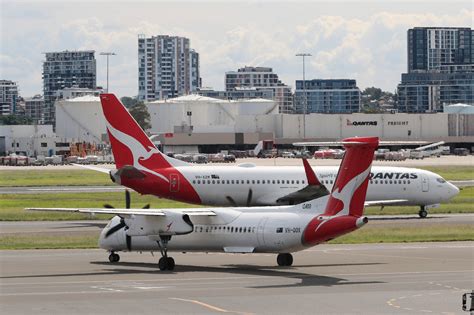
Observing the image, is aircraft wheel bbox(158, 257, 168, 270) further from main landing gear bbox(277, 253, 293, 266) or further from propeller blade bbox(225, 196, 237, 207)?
propeller blade bbox(225, 196, 237, 207)

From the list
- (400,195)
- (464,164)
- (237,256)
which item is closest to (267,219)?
(237,256)

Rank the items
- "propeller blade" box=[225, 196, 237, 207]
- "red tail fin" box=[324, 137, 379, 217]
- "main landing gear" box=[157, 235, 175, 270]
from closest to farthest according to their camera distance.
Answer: "red tail fin" box=[324, 137, 379, 217] < "main landing gear" box=[157, 235, 175, 270] < "propeller blade" box=[225, 196, 237, 207]

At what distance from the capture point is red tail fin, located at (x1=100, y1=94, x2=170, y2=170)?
69625 millimetres

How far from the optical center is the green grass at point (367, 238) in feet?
195

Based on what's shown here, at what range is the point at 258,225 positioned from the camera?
155ft

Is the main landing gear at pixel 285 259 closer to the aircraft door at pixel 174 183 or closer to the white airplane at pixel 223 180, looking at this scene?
the white airplane at pixel 223 180

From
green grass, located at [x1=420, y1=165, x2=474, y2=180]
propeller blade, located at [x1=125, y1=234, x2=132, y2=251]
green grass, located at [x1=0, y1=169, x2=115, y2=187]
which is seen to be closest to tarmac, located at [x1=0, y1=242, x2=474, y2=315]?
propeller blade, located at [x1=125, y1=234, x2=132, y2=251]

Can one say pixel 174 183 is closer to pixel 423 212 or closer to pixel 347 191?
pixel 423 212

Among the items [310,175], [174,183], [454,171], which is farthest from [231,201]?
[454,171]

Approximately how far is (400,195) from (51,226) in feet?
72.8

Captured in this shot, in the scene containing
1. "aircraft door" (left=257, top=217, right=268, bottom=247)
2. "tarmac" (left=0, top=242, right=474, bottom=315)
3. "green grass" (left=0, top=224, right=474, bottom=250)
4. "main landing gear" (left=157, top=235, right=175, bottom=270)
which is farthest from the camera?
"green grass" (left=0, top=224, right=474, bottom=250)

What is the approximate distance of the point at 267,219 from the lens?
4712 cm

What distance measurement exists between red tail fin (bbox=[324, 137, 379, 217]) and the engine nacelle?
6.59 metres

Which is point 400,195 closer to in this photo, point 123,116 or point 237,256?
point 123,116
